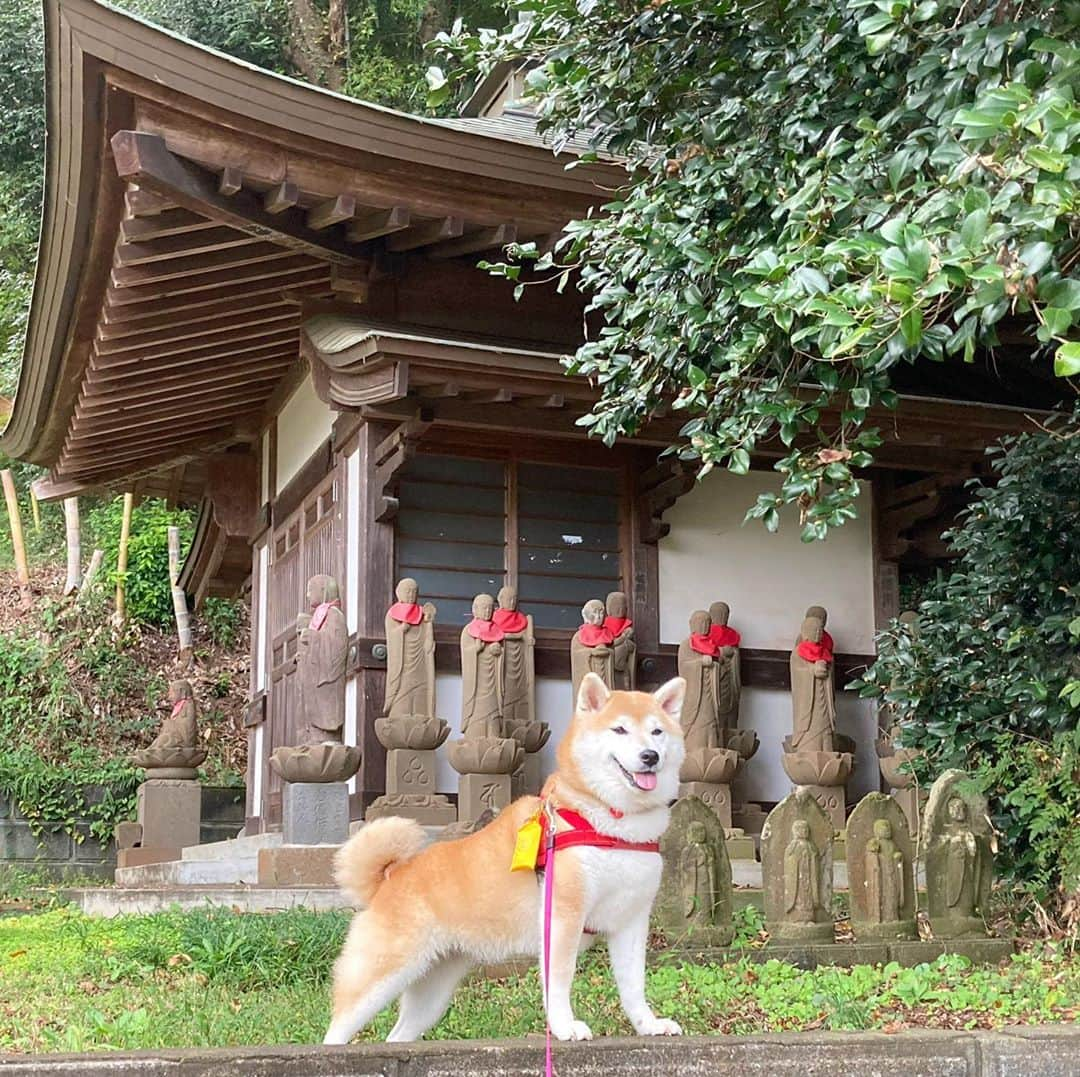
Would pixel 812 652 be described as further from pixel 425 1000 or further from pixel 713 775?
pixel 425 1000

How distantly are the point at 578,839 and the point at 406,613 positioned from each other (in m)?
5.05

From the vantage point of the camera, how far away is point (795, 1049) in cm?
391

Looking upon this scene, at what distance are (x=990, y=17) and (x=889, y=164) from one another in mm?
516

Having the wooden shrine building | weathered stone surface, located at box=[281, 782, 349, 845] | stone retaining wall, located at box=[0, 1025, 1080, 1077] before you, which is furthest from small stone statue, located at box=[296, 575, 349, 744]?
stone retaining wall, located at box=[0, 1025, 1080, 1077]

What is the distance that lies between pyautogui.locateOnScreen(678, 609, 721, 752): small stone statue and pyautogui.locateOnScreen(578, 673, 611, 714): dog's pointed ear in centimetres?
521

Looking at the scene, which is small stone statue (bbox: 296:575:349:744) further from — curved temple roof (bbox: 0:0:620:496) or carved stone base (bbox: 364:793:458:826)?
curved temple roof (bbox: 0:0:620:496)

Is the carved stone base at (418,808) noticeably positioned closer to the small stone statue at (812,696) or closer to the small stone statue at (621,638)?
the small stone statue at (621,638)

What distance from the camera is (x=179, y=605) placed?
18.9 meters

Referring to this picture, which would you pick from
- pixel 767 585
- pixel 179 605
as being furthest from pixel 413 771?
pixel 179 605

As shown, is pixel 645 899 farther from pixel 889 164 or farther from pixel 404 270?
pixel 404 270

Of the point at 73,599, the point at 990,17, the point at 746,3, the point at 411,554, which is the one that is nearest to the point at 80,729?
the point at 73,599

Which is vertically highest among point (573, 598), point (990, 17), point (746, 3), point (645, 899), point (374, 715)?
point (746, 3)

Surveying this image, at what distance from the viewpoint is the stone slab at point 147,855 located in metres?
12.0

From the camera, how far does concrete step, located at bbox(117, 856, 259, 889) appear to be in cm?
884
